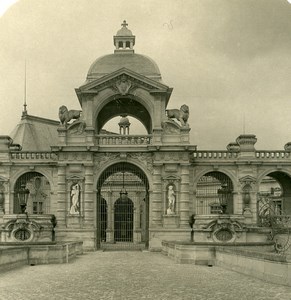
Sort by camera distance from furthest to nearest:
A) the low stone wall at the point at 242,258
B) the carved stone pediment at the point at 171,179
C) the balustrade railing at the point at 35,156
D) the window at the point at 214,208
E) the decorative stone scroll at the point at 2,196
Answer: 1. the window at the point at 214,208
2. the balustrade railing at the point at 35,156
3. the decorative stone scroll at the point at 2,196
4. the carved stone pediment at the point at 171,179
5. the low stone wall at the point at 242,258

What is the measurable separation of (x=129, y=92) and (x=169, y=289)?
2213 centimetres

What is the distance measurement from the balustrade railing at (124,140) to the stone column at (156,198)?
6.31 feet

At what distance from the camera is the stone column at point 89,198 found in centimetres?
3453

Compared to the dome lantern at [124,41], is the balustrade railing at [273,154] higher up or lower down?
lower down

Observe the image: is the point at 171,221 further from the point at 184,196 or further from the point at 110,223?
the point at 110,223

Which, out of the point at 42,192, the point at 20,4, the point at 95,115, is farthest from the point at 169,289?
the point at 42,192

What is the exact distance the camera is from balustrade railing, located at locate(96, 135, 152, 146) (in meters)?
35.2

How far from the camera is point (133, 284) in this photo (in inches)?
645

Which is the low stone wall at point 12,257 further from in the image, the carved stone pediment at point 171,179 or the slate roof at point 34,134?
the slate roof at point 34,134

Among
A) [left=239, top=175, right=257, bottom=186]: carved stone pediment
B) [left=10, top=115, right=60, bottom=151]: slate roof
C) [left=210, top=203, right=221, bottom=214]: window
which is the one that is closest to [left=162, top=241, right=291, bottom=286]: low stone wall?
[left=239, top=175, right=257, bottom=186]: carved stone pediment

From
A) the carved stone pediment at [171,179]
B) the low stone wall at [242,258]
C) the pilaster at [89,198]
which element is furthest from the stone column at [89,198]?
the low stone wall at [242,258]

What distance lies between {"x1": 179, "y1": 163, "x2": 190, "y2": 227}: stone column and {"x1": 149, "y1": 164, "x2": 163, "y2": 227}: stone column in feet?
4.39

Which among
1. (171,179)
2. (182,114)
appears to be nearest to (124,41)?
(182,114)

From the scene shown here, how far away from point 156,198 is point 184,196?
70.3 inches
